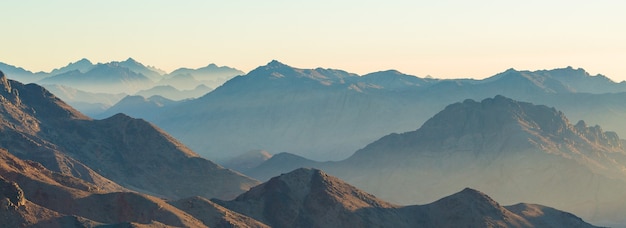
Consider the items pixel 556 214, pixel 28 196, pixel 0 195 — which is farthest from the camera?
pixel 556 214

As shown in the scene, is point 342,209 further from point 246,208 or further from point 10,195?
point 10,195

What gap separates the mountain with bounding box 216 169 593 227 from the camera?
558 ft

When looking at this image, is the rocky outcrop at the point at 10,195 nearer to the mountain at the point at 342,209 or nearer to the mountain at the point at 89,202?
the mountain at the point at 89,202

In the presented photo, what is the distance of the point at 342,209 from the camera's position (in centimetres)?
17212

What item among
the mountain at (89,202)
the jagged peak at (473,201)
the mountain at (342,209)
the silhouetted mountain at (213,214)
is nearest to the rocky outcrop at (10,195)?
the mountain at (89,202)

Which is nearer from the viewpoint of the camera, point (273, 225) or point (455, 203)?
point (273, 225)

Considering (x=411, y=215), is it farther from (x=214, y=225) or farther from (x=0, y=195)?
(x=0, y=195)

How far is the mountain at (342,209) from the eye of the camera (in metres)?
170

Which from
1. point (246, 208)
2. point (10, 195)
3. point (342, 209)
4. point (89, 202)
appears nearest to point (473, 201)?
point (342, 209)

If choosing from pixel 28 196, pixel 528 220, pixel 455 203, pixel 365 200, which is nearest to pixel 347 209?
pixel 365 200

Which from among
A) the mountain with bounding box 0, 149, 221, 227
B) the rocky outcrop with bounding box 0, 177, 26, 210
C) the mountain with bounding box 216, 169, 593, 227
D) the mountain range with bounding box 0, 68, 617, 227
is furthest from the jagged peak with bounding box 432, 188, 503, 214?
the rocky outcrop with bounding box 0, 177, 26, 210

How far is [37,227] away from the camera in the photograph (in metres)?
126

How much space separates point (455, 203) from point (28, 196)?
75.8m

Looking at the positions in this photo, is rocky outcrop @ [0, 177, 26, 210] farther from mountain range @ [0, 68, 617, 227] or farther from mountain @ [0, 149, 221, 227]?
mountain @ [0, 149, 221, 227]
